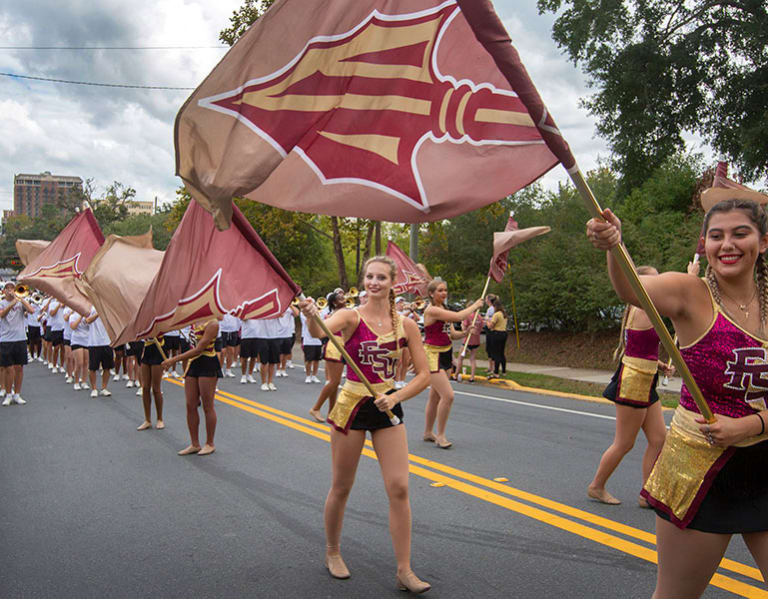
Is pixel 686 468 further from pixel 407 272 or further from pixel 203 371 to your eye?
pixel 407 272

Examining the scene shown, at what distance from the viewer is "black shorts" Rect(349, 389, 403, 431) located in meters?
4.19

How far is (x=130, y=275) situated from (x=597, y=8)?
15.5m

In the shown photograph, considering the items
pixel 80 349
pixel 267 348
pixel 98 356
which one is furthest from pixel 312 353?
pixel 80 349

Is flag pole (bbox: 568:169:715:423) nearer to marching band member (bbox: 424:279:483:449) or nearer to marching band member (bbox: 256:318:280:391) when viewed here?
marching band member (bbox: 424:279:483:449)

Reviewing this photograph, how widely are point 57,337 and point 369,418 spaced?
668 inches

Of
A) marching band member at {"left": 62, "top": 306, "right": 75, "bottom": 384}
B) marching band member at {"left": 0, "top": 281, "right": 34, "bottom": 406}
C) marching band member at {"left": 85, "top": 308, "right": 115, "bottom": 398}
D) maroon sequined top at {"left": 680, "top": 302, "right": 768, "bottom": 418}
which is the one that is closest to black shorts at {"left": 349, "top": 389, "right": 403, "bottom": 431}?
maroon sequined top at {"left": 680, "top": 302, "right": 768, "bottom": 418}

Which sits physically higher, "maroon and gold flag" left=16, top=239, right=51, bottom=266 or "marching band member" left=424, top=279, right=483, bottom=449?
"maroon and gold flag" left=16, top=239, right=51, bottom=266

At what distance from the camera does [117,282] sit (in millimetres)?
7594

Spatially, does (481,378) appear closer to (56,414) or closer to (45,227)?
(56,414)

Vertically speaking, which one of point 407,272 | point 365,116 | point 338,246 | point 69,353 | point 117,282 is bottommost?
point 69,353

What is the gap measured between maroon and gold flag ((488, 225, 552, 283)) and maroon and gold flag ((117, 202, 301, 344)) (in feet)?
9.63

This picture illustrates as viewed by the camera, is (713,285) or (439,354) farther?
(439,354)

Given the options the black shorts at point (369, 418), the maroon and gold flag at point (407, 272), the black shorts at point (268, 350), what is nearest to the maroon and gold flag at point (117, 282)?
the black shorts at point (369, 418)

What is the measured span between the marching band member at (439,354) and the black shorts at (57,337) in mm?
13472
